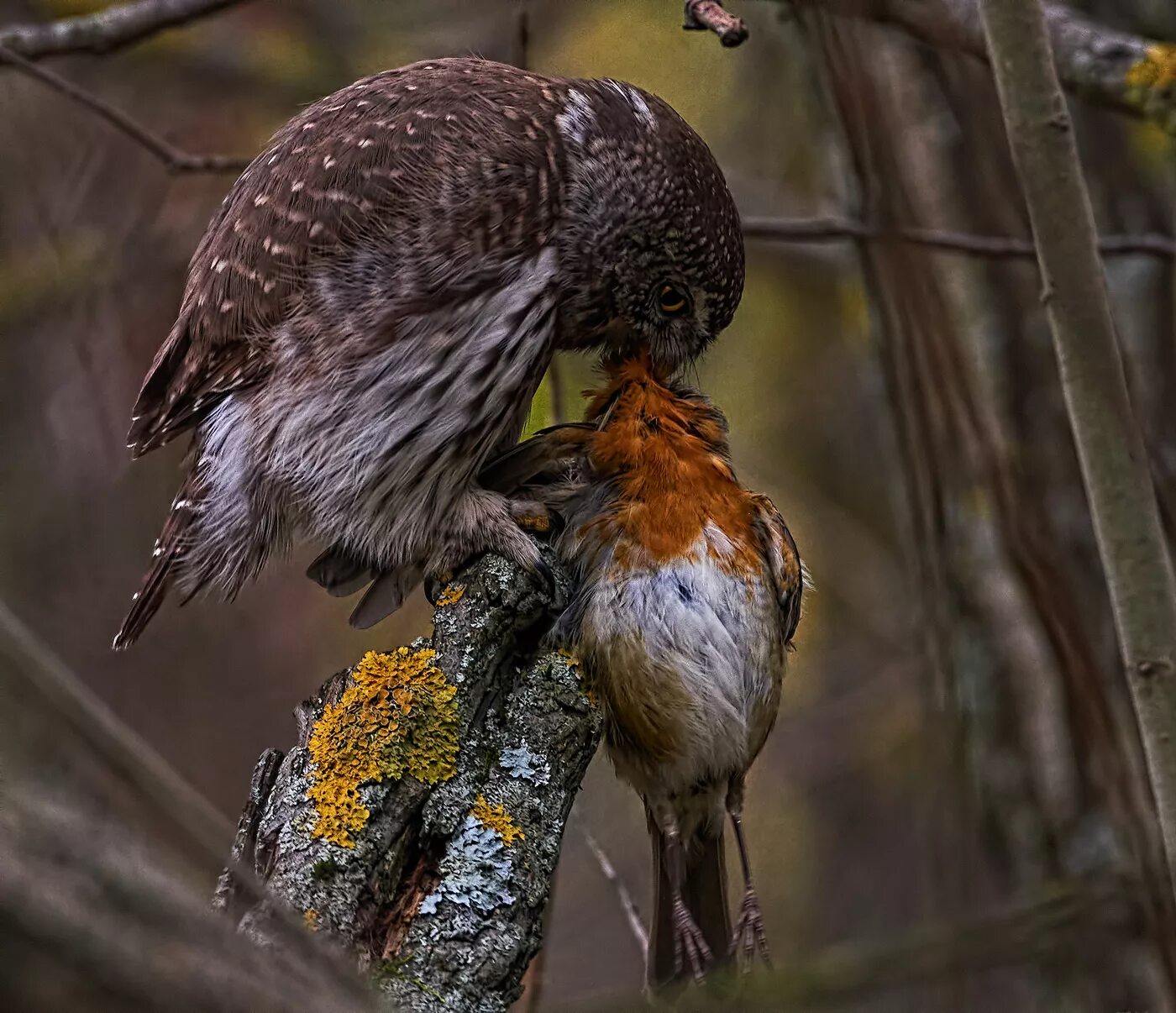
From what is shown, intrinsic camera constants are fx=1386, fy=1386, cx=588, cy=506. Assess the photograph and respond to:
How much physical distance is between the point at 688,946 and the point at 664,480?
991 mm

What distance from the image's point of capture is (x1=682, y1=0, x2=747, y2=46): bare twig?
106 inches

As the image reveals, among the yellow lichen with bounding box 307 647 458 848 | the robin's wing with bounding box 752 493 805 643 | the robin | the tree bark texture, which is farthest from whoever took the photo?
the robin's wing with bounding box 752 493 805 643

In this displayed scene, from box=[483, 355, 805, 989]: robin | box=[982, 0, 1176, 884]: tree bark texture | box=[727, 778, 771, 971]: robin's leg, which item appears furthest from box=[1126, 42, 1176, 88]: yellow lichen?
box=[727, 778, 771, 971]: robin's leg

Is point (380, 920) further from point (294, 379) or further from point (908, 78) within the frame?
point (908, 78)

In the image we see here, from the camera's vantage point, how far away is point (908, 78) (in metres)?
4.74

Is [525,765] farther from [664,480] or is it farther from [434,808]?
[664,480]

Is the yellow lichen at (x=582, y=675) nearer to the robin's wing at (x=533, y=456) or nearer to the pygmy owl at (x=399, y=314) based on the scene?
the pygmy owl at (x=399, y=314)

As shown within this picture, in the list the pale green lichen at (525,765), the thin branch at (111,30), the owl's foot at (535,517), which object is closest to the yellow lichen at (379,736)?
the pale green lichen at (525,765)

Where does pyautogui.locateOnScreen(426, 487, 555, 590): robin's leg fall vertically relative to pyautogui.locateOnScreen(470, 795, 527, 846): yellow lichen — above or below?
below

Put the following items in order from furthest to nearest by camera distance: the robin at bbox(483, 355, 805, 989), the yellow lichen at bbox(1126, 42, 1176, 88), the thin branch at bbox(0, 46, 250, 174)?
1. the yellow lichen at bbox(1126, 42, 1176, 88)
2. the thin branch at bbox(0, 46, 250, 174)
3. the robin at bbox(483, 355, 805, 989)

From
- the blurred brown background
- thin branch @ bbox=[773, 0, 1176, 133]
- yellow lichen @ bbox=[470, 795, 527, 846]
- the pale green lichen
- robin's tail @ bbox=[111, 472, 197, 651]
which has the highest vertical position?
thin branch @ bbox=[773, 0, 1176, 133]

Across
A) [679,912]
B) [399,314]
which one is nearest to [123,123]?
[399,314]

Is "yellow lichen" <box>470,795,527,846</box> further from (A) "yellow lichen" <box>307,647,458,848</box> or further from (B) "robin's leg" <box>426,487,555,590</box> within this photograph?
(B) "robin's leg" <box>426,487,555,590</box>

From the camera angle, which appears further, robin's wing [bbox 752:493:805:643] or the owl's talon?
robin's wing [bbox 752:493:805:643]
